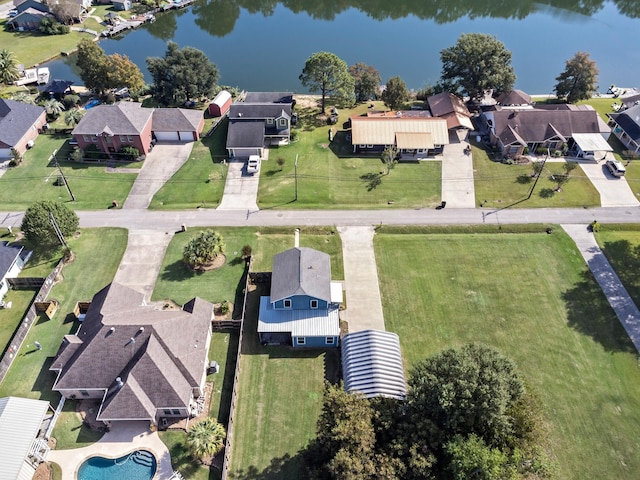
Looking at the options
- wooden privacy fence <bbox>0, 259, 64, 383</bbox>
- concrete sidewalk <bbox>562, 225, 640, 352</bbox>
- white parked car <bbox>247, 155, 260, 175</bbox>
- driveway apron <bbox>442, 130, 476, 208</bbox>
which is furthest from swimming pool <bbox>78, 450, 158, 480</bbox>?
concrete sidewalk <bbox>562, 225, 640, 352</bbox>

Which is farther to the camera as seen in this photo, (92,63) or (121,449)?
(92,63)

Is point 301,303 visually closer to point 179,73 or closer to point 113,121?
point 113,121

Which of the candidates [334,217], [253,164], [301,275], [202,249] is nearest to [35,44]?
[253,164]

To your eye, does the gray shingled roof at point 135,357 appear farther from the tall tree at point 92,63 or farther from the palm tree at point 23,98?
the palm tree at point 23,98

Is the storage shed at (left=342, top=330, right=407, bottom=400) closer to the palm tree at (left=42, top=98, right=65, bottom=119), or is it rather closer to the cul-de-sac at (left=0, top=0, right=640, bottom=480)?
the cul-de-sac at (left=0, top=0, right=640, bottom=480)

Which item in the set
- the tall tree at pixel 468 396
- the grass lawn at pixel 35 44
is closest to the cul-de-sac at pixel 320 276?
the tall tree at pixel 468 396
